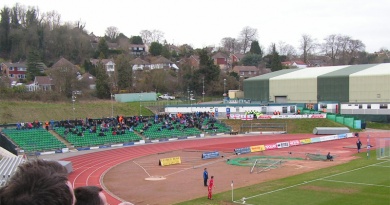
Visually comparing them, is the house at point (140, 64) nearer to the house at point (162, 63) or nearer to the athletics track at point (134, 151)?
the house at point (162, 63)

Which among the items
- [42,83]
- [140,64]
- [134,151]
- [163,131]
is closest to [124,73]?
[42,83]

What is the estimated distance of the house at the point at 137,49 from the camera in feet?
427

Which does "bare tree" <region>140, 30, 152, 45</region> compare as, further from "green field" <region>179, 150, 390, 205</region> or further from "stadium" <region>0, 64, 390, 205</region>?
"green field" <region>179, 150, 390, 205</region>

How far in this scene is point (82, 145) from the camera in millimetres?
47062

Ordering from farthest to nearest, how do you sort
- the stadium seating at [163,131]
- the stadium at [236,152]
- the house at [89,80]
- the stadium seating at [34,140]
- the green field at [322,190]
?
the house at [89,80] → the stadium seating at [163,131] → the stadium seating at [34,140] → the stadium at [236,152] → the green field at [322,190]

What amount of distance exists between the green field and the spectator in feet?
65.4

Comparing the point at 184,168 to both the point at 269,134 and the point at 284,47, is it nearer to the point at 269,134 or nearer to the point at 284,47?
the point at 269,134

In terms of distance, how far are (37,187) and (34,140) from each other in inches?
1811

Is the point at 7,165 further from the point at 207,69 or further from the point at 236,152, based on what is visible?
the point at 207,69

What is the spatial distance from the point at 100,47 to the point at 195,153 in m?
70.6

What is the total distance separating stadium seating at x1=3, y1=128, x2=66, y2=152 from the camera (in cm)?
4312

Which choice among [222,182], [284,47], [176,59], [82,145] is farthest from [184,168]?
[284,47]

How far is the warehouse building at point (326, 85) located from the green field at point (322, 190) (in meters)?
40.9

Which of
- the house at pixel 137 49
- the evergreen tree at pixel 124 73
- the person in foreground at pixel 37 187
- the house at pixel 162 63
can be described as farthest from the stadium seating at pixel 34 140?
the house at pixel 137 49
